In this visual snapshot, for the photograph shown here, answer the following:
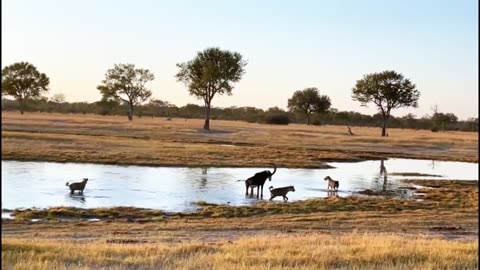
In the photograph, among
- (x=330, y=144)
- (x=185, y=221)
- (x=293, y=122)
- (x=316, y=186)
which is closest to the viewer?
(x=185, y=221)

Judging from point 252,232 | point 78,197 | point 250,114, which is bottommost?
point 78,197

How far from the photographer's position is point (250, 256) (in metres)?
12.1

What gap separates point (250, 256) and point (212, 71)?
77.9 metres

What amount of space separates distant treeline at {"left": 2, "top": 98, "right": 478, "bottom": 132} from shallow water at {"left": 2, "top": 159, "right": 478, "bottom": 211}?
72407 mm

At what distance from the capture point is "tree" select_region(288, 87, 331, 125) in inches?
5310

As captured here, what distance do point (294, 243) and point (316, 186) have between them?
19.3 m

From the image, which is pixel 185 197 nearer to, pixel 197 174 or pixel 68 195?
pixel 68 195

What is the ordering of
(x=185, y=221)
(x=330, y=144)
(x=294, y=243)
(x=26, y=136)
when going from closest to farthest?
(x=294, y=243) < (x=185, y=221) < (x=26, y=136) < (x=330, y=144)

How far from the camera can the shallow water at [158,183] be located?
83.8 ft

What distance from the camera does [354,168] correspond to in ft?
151

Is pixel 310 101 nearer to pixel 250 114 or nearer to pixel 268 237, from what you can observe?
pixel 250 114

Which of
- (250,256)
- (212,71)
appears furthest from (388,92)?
(250,256)

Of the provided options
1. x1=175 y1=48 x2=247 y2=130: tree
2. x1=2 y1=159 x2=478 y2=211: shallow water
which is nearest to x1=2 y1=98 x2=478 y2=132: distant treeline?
x1=175 y1=48 x2=247 y2=130: tree

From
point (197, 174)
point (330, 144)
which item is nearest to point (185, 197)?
point (197, 174)
